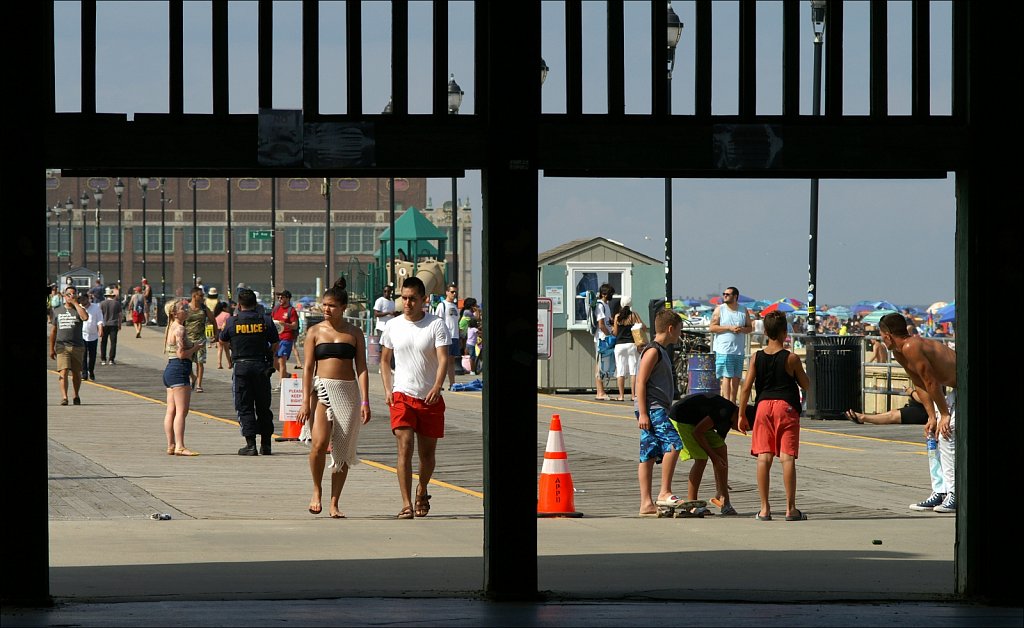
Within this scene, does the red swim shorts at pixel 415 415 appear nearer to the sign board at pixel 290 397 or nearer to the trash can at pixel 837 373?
the sign board at pixel 290 397

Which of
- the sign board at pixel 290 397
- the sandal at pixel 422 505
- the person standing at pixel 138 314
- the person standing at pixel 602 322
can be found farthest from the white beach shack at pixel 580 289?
the person standing at pixel 138 314

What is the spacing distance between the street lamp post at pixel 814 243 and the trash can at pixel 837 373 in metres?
0.12

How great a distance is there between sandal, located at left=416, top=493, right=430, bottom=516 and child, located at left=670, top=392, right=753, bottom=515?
199 cm

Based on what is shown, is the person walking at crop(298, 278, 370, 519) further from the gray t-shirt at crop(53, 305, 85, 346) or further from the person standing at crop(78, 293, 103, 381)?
the person standing at crop(78, 293, 103, 381)

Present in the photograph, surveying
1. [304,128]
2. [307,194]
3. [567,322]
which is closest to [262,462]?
[304,128]

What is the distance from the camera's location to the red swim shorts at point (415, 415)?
1156cm

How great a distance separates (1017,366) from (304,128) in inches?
146

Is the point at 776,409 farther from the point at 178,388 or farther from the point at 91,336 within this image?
the point at 91,336

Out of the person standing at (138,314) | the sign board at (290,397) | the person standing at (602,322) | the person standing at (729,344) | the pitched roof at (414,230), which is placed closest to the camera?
the sign board at (290,397)

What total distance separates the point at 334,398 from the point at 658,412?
2525 millimetres

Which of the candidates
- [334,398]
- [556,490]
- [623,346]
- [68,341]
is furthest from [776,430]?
[68,341]

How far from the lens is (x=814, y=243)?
26.6 metres

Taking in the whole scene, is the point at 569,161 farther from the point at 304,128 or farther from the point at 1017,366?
the point at 1017,366

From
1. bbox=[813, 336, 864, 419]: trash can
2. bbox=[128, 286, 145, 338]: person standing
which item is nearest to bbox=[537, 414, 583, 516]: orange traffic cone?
bbox=[813, 336, 864, 419]: trash can
